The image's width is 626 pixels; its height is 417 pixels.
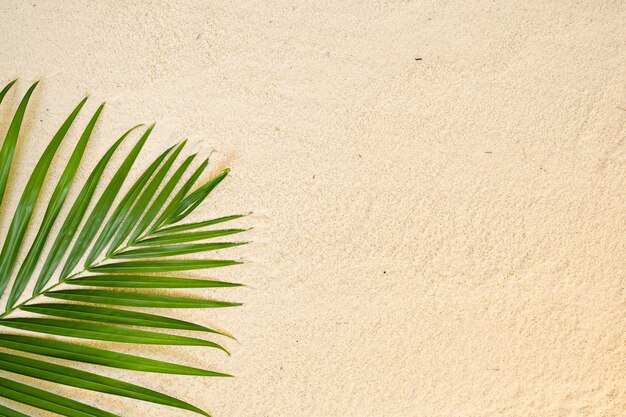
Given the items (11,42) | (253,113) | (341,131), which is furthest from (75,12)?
(341,131)

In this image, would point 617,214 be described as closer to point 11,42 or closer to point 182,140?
point 182,140

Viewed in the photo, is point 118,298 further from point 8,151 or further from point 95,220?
point 8,151

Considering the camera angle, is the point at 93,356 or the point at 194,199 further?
the point at 194,199

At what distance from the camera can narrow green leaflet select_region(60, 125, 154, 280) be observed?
3.23 ft

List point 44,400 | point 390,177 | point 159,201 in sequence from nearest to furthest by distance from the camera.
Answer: point 44,400, point 159,201, point 390,177

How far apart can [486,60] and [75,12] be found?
2.76 feet

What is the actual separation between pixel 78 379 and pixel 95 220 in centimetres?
27

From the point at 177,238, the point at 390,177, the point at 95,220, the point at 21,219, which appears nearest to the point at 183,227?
the point at 177,238

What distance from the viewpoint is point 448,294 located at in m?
1.09

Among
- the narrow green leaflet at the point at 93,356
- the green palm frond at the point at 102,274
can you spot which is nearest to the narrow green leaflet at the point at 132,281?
the green palm frond at the point at 102,274

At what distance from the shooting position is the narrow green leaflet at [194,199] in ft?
3.34

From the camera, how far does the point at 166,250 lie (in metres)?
0.98

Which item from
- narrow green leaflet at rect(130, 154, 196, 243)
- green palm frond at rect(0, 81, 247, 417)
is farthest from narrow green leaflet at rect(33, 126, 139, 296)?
narrow green leaflet at rect(130, 154, 196, 243)

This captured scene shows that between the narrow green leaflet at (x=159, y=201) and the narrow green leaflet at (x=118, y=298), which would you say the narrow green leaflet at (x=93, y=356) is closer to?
the narrow green leaflet at (x=118, y=298)
